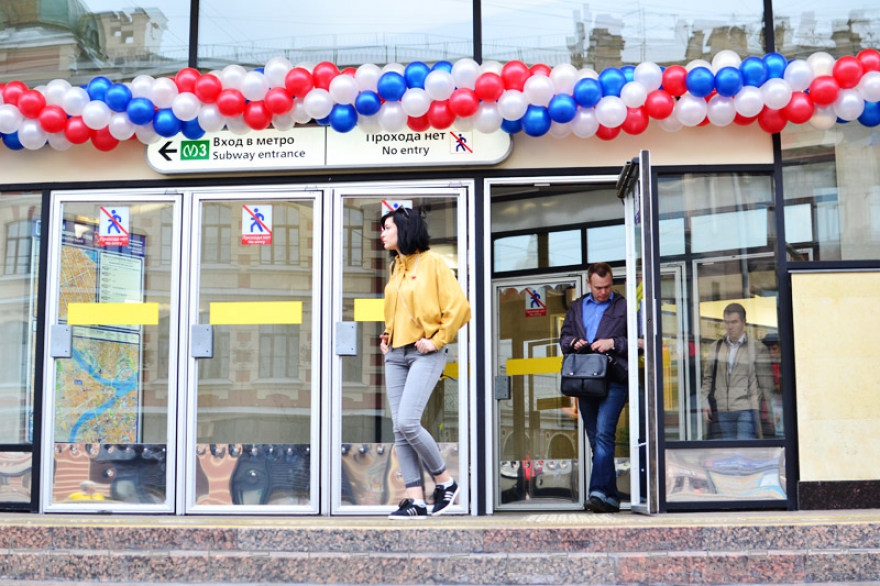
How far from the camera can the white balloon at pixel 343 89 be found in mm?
7371

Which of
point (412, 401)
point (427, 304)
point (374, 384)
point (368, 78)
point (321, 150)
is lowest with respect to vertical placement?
point (412, 401)

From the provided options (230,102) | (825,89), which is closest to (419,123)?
(230,102)

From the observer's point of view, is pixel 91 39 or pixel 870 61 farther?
pixel 91 39

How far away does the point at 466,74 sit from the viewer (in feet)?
24.3

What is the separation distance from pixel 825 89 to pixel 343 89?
2938 mm

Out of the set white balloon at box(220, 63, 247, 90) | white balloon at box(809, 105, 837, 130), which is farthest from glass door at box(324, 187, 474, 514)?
white balloon at box(809, 105, 837, 130)

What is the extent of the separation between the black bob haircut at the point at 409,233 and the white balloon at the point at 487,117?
0.85 meters

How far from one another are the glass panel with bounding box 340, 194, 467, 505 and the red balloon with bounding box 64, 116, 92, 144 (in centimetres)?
175

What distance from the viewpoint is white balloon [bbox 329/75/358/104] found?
24.2ft

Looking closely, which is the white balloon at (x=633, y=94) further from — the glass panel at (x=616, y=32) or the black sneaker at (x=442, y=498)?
the black sneaker at (x=442, y=498)

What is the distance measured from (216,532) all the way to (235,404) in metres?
2.08

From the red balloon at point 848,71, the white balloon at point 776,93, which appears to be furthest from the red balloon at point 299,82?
the red balloon at point 848,71

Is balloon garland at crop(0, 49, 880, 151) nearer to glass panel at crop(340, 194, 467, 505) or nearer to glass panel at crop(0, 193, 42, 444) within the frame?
glass panel at crop(340, 194, 467, 505)

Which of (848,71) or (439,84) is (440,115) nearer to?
(439,84)
